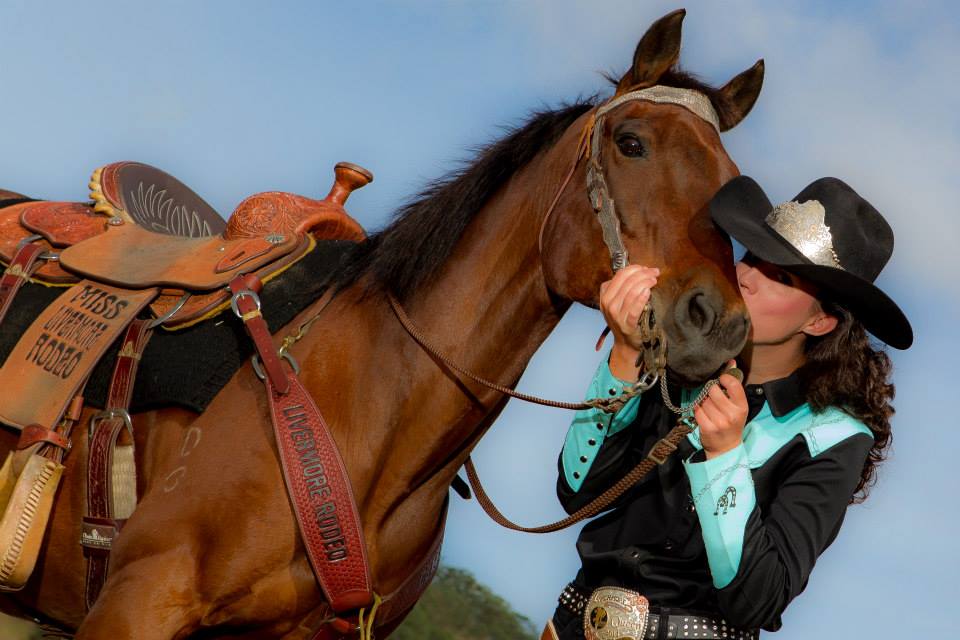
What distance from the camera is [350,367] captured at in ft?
10.7

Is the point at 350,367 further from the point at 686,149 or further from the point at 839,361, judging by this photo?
the point at 839,361

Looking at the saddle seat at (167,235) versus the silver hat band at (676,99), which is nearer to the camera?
the silver hat band at (676,99)

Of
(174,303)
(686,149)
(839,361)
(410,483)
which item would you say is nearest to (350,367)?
(410,483)

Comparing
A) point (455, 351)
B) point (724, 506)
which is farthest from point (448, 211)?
point (724, 506)

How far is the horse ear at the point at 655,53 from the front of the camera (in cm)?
303

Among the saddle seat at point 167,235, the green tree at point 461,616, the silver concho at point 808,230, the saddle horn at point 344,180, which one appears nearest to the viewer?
the silver concho at point 808,230

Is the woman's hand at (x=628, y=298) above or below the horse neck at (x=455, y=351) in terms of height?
above

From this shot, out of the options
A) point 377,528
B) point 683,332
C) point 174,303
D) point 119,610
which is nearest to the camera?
point 683,332

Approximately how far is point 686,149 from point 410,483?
1223 millimetres

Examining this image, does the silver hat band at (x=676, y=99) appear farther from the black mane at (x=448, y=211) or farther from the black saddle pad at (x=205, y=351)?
the black saddle pad at (x=205, y=351)

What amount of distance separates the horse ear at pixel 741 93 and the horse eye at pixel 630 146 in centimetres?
38

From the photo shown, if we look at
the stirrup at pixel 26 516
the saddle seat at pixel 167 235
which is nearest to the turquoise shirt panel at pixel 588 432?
the saddle seat at pixel 167 235

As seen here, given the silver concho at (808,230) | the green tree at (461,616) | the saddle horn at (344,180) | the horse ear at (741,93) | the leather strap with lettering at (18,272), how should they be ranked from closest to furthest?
the silver concho at (808,230) → the horse ear at (741,93) → the leather strap with lettering at (18,272) → the saddle horn at (344,180) → the green tree at (461,616)

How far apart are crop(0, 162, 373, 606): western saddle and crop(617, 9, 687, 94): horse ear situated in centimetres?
120
